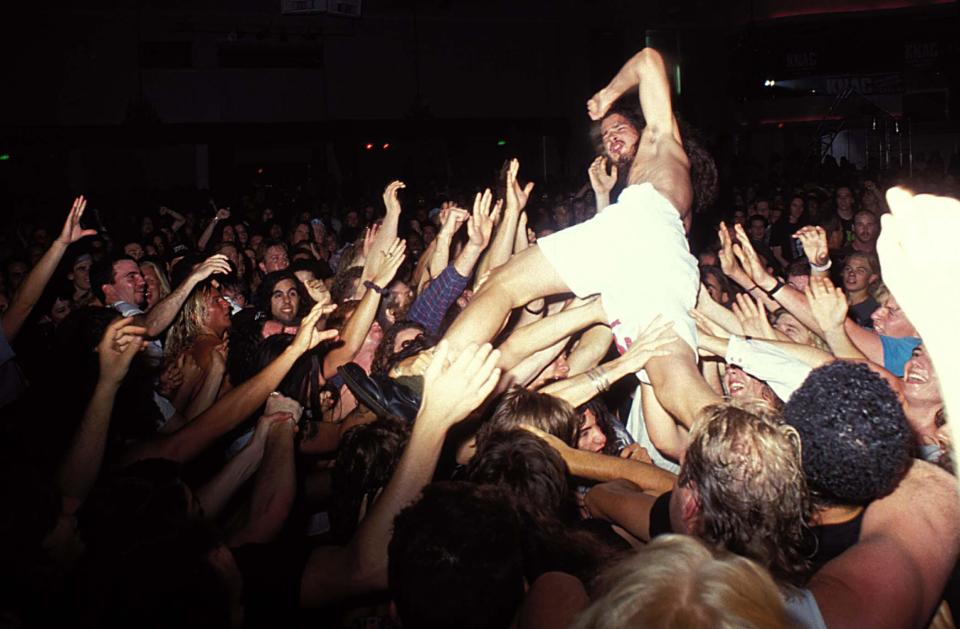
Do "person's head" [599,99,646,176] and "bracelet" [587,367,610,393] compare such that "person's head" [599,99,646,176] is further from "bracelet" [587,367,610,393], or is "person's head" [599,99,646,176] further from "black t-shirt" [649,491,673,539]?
"black t-shirt" [649,491,673,539]

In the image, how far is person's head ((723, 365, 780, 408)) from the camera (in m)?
3.03

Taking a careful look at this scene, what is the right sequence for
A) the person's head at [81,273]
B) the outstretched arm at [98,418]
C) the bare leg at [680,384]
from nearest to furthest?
1. the outstretched arm at [98,418]
2. the bare leg at [680,384]
3. the person's head at [81,273]

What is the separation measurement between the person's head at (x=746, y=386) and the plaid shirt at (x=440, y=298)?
1.18 metres

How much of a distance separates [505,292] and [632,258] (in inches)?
18.8

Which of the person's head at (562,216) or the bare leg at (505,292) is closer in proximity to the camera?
the bare leg at (505,292)

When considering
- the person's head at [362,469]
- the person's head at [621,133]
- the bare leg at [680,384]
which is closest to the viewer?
the person's head at [362,469]

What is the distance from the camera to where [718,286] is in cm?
484

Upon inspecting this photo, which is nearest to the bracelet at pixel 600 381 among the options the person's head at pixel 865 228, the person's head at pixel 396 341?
the person's head at pixel 396 341

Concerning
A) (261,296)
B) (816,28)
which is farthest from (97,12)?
(261,296)

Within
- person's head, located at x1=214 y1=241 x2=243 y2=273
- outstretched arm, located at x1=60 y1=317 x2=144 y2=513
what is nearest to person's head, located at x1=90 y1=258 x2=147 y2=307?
person's head, located at x1=214 y1=241 x2=243 y2=273

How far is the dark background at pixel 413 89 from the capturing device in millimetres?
14703

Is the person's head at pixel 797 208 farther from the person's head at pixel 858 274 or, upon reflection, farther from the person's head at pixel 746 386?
the person's head at pixel 746 386

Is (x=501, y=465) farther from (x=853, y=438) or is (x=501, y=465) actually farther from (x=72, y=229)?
(x=72, y=229)

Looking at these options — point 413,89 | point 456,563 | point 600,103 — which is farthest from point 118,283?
point 413,89
